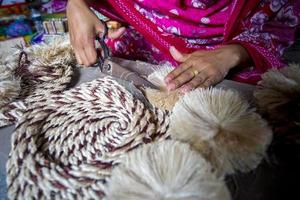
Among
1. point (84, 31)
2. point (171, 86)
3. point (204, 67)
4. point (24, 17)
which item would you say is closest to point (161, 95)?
point (171, 86)

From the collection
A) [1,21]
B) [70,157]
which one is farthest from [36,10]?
[70,157]

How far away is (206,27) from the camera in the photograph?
0.58 m

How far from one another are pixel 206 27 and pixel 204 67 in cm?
15

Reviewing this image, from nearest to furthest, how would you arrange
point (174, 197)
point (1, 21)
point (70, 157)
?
point (174, 197), point (70, 157), point (1, 21)

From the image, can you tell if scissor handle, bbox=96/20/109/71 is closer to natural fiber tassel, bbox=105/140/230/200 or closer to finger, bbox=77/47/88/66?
finger, bbox=77/47/88/66

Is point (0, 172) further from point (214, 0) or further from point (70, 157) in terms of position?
point (214, 0)

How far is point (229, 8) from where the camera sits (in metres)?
0.56

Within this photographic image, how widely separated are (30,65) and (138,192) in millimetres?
366

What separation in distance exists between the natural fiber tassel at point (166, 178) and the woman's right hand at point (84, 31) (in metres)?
0.32

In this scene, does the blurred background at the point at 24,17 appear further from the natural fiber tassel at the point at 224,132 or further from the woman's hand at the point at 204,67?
the natural fiber tassel at the point at 224,132

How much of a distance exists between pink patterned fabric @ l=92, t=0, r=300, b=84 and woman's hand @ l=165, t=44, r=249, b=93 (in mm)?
28

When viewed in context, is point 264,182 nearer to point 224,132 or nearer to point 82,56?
point 224,132

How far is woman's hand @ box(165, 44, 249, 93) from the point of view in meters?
0.42

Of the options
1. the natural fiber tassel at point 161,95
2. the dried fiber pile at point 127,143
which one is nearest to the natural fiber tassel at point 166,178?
the dried fiber pile at point 127,143
